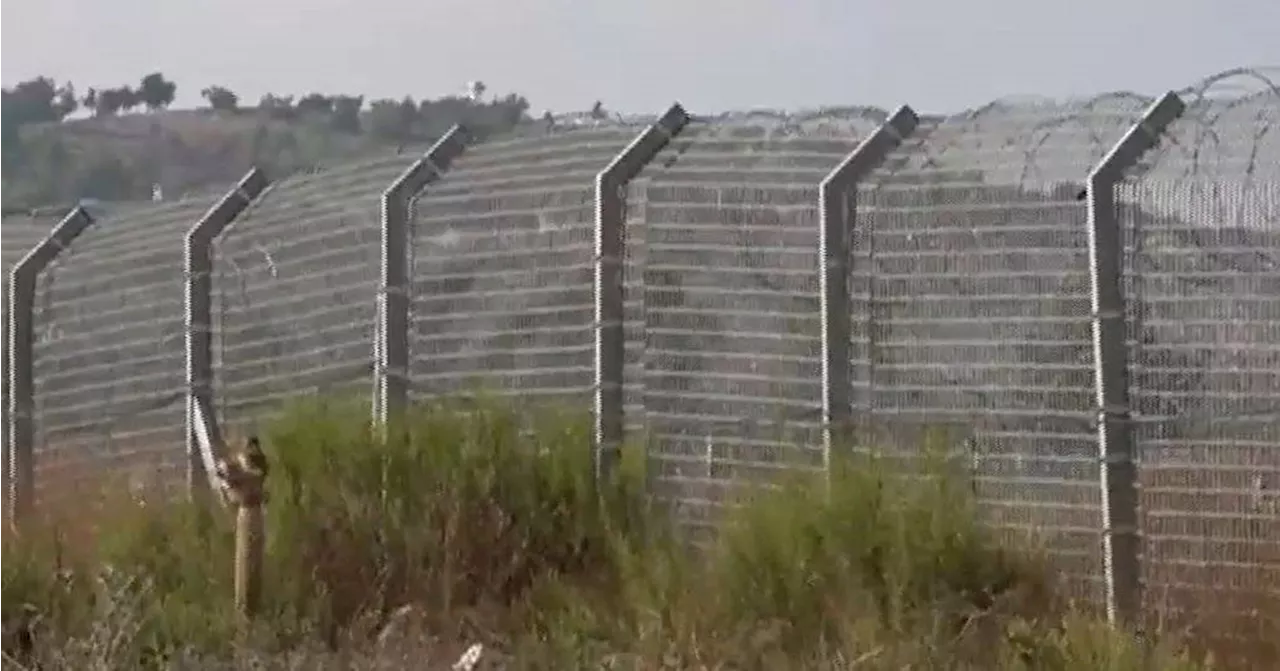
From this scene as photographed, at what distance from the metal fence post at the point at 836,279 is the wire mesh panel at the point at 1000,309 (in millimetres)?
46

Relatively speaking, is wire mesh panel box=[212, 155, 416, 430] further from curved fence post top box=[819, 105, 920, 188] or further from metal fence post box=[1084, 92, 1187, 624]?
metal fence post box=[1084, 92, 1187, 624]

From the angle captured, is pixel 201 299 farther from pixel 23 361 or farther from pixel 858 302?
pixel 858 302

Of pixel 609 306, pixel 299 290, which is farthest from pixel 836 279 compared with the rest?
pixel 299 290

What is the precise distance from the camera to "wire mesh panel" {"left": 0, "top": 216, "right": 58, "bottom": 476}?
41.4ft

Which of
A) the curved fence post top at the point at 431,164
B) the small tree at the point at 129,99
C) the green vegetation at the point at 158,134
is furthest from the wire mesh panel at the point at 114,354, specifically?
the small tree at the point at 129,99

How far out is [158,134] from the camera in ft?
153

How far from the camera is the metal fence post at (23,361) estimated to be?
1238cm

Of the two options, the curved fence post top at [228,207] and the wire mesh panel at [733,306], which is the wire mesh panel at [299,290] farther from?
the wire mesh panel at [733,306]

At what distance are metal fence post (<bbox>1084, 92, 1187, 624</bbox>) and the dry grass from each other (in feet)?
1.14

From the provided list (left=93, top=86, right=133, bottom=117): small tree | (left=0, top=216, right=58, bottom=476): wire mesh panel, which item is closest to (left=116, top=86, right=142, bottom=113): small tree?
(left=93, top=86, right=133, bottom=117): small tree

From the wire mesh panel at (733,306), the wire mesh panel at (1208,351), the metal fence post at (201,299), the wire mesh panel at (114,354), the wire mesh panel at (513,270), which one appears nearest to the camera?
the wire mesh panel at (1208,351)

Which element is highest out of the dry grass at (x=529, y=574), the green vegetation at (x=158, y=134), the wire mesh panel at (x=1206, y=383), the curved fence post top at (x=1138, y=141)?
the green vegetation at (x=158, y=134)

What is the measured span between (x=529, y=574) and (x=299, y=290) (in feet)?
8.35

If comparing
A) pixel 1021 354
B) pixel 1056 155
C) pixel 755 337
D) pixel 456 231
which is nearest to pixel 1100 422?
pixel 1021 354
